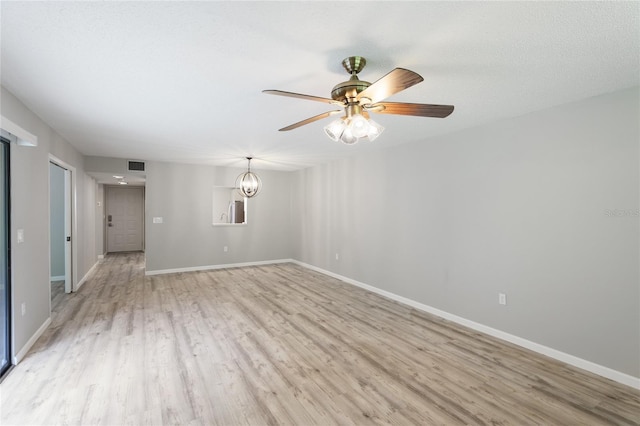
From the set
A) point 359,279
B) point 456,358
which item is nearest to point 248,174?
point 359,279

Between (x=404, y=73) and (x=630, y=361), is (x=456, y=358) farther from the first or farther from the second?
(x=404, y=73)

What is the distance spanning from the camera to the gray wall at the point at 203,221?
6.40 meters

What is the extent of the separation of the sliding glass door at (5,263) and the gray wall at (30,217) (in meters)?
0.04

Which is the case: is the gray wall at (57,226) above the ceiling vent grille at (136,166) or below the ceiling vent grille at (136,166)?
below

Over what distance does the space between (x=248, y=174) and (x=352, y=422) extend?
5.65m

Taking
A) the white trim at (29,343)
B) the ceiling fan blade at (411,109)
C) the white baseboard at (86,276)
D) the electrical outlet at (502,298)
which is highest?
the ceiling fan blade at (411,109)

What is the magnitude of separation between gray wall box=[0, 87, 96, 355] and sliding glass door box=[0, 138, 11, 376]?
38mm

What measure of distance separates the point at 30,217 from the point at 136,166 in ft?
11.2

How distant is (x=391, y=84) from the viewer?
5.70 feet

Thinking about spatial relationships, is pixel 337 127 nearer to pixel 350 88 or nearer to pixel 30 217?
pixel 350 88

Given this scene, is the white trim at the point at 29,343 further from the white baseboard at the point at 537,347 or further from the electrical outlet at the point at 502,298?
the electrical outlet at the point at 502,298

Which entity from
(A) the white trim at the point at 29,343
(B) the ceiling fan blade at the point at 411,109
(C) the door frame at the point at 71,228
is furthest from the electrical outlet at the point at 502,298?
(C) the door frame at the point at 71,228

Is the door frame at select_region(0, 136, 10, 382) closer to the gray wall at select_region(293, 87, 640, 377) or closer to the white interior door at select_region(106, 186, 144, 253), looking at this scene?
the gray wall at select_region(293, 87, 640, 377)

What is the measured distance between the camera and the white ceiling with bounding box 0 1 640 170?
5.09 feet
